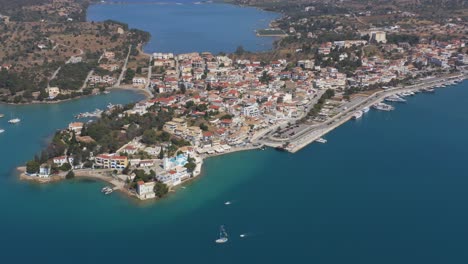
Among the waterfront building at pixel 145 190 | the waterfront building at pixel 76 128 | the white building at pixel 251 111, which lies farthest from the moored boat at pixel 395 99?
the waterfront building at pixel 145 190

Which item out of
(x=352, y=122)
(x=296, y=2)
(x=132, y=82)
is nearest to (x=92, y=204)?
(x=352, y=122)

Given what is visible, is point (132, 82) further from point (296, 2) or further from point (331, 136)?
point (296, 2)

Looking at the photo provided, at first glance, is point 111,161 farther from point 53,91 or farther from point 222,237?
point 53,91

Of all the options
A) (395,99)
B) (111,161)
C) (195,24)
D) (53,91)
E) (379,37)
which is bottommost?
(111,161)

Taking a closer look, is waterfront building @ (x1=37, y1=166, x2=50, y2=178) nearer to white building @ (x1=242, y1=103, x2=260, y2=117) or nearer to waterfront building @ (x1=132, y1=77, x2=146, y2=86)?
white building @ (x1=242, y1=103, x2=260, y2=117)

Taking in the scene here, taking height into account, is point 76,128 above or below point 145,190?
above

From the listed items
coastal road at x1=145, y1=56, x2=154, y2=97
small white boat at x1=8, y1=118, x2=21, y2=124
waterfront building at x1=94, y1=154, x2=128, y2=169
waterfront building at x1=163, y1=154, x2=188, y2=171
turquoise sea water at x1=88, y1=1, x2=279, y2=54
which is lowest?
small white boat at x1=8, y1=118, x2=21, y2=124

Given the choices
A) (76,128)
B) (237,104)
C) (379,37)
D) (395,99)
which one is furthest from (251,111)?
(379,37)

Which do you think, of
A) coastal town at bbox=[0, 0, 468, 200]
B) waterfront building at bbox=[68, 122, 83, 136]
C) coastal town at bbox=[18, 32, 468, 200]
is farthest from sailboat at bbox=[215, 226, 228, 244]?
waterfront building at bbox=[68, 122, 83, 136]
